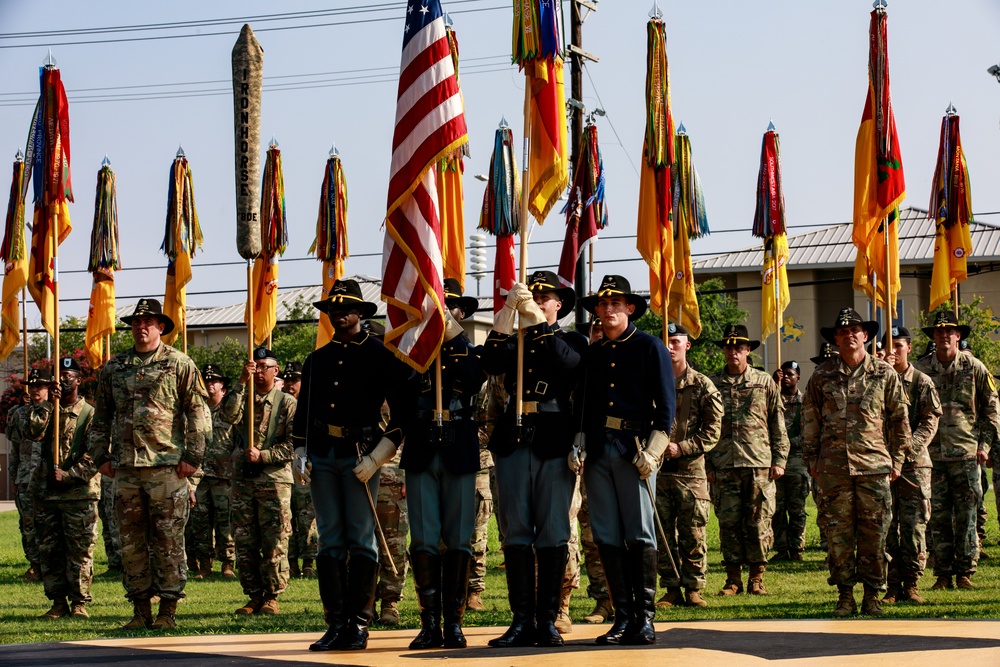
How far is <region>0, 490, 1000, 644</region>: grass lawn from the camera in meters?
9.66

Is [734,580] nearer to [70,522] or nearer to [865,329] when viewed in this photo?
[865,329]

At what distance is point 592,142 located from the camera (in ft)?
52.4

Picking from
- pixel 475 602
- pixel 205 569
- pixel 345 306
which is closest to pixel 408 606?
pixel 475 602

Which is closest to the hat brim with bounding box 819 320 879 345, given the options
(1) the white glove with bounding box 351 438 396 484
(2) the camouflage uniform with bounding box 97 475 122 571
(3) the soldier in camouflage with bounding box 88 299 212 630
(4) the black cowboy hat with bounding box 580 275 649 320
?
(4) the black cowboy hat with bounding box 580 275 649 320

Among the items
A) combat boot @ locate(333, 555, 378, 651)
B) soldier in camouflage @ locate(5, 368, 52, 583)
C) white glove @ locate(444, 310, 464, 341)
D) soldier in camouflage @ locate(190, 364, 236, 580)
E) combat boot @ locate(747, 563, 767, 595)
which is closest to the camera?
combat boot @ locate(333, 555, 378, 651)

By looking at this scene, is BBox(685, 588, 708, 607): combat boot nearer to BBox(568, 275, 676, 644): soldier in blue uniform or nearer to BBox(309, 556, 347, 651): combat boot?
BBox(568, 275, 676, 644): soldier in blue uniform

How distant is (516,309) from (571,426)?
78cm

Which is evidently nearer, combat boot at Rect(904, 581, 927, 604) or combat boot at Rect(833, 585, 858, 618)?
combat boot at Rect(833, 585, 858, 618)

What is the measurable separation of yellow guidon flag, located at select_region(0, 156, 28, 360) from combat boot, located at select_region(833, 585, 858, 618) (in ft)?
37.0

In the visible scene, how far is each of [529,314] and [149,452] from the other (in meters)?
3.59

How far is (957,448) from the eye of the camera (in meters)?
12.2

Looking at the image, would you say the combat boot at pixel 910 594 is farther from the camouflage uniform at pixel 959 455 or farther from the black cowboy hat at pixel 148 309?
the black cowboy hat at pixel 148 309

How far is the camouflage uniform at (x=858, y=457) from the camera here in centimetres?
963

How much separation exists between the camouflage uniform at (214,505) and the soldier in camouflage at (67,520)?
11.6ft
